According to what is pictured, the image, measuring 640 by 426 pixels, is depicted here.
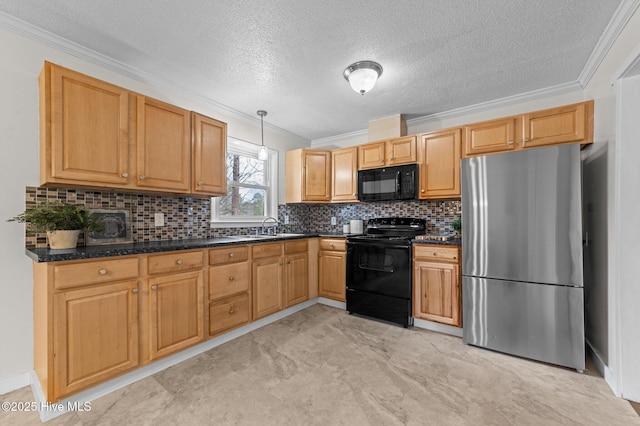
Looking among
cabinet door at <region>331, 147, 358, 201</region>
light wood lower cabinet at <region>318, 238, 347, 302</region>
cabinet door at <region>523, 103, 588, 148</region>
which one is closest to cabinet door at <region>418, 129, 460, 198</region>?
cabinet door at <region>523, 103, 588, 148</region>

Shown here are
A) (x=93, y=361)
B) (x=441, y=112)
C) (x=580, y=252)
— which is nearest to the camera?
(x=93, y=361)

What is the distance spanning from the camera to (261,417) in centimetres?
160

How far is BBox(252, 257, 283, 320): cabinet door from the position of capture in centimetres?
286

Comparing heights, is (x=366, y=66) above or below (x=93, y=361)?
above

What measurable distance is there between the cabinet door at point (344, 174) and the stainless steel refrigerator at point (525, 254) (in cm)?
147

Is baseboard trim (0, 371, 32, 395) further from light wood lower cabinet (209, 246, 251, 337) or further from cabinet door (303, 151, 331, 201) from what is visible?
cabinet door (303, 151, 331, 201)

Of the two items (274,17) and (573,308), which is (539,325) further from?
(274,17)

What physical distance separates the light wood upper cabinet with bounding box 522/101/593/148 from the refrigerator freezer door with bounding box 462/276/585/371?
1.30 m

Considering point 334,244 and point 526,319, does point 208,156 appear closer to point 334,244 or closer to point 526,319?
point 334,244

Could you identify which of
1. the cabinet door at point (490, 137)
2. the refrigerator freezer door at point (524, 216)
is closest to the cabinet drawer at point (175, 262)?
the refrigerator freezer door at point (524, 216)

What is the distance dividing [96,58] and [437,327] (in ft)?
12.9

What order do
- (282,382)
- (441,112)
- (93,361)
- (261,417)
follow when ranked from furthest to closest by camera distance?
(441,112) → (282,382) → (93,361) → (261,417)

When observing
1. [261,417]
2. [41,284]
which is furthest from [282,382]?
[41,284]

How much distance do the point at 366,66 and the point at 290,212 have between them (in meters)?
2.43
